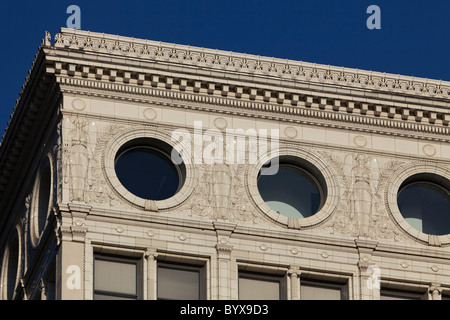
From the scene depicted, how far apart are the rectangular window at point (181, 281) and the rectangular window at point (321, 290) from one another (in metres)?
4.17

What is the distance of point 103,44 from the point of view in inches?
3666

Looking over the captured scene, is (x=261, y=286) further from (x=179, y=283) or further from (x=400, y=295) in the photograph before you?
(x=400, y=295)

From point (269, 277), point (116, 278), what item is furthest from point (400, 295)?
point (116, 278)

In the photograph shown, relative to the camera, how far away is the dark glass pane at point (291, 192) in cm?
9281

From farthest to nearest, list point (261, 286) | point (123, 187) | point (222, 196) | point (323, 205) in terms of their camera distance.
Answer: point (323, 205)
point (222, 196)
point (261, 286)
point (123, 187)

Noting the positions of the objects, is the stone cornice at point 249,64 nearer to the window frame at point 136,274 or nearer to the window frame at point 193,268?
the window frame at point 193,268

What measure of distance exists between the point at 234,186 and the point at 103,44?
800 centimetres

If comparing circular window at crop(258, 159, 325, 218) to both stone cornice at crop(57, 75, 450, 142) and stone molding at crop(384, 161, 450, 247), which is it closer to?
stone cornice at crop(57, 75, 450, 142)

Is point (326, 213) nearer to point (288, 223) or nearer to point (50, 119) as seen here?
point (288, 223)

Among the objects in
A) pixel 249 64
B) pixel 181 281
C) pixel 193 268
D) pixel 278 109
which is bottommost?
pixel 181 281

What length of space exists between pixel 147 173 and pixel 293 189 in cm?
620

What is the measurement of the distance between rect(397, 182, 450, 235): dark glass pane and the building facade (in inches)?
2.3

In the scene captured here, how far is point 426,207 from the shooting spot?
3720 inches

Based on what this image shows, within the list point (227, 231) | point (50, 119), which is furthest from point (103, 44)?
point (227, 231)
